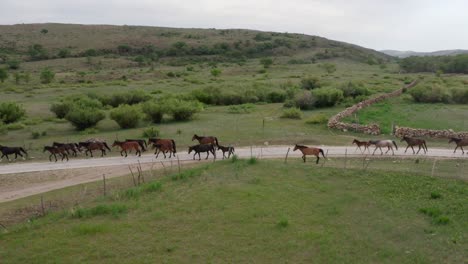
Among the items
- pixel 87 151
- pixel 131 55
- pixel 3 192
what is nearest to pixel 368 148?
pixel 87 151

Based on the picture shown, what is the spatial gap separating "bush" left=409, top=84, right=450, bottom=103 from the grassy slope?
31.8m

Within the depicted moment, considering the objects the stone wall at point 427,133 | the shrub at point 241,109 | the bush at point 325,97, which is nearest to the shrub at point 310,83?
the bush at point 325,97

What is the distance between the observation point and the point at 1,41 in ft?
394

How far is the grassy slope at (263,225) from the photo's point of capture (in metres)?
13.0

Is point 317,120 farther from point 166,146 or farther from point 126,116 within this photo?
point 126,116

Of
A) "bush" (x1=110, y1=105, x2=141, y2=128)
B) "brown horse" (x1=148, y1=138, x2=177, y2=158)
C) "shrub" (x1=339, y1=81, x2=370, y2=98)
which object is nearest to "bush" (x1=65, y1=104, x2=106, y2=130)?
"bush" (x1=110, y1=105, x2=141, y2=128)

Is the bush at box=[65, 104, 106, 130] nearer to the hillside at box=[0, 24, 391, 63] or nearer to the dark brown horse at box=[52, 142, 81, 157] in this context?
the dark brown horse at box=[52, 142, 81, 157]

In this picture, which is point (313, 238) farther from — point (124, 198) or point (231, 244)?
point (124, 198)

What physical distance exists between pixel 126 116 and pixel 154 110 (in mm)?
2851

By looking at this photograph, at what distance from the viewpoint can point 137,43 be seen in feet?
423

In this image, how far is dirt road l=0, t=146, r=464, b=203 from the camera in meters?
20.7

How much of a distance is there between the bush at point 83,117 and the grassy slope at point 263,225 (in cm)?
1732

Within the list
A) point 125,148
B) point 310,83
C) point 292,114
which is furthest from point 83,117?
point 310,83

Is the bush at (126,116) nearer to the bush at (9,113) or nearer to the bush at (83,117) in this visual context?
the bush at (83,117)
